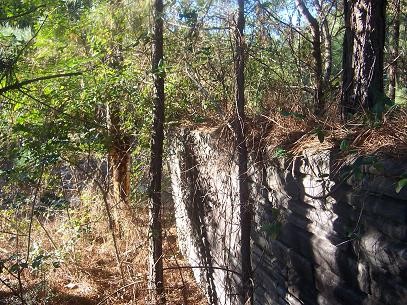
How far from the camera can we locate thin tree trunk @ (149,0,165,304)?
Answer: 5.50 meters

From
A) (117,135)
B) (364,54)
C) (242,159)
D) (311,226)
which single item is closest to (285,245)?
(311,226)

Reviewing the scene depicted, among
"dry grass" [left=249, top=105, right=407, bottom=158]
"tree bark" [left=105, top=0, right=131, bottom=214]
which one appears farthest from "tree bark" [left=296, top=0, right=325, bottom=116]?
"tree bark" [left=105, top=0, right=131, bottom=214]

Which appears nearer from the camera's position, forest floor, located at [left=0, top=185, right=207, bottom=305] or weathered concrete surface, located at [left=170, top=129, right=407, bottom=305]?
weathered concrete surface, located at [left=170, top=129, right=407, bottom=305]

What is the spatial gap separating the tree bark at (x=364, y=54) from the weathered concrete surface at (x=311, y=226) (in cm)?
74

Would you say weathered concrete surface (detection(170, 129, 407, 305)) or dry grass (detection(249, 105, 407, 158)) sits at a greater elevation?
dry grass (detection(249, 105, 407, 158))

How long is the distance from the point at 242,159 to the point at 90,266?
410 cm

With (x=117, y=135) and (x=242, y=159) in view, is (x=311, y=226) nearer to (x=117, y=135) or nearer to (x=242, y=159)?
Answer: (x=242, y=159)

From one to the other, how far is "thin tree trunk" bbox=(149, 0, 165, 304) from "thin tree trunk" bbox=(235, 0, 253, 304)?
165cm

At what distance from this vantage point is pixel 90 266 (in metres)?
7.04

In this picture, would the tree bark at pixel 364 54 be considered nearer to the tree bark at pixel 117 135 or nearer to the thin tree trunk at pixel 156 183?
the thin tree trunk at pixel 156 183

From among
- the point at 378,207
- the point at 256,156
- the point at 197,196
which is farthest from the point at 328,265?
the point at 197,196

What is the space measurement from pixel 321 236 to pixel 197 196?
297cm

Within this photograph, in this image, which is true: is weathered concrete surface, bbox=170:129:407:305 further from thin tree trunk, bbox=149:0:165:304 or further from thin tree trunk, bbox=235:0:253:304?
thin tree trunk, bbox=149:0:165:304

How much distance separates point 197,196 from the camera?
18.5 ft
